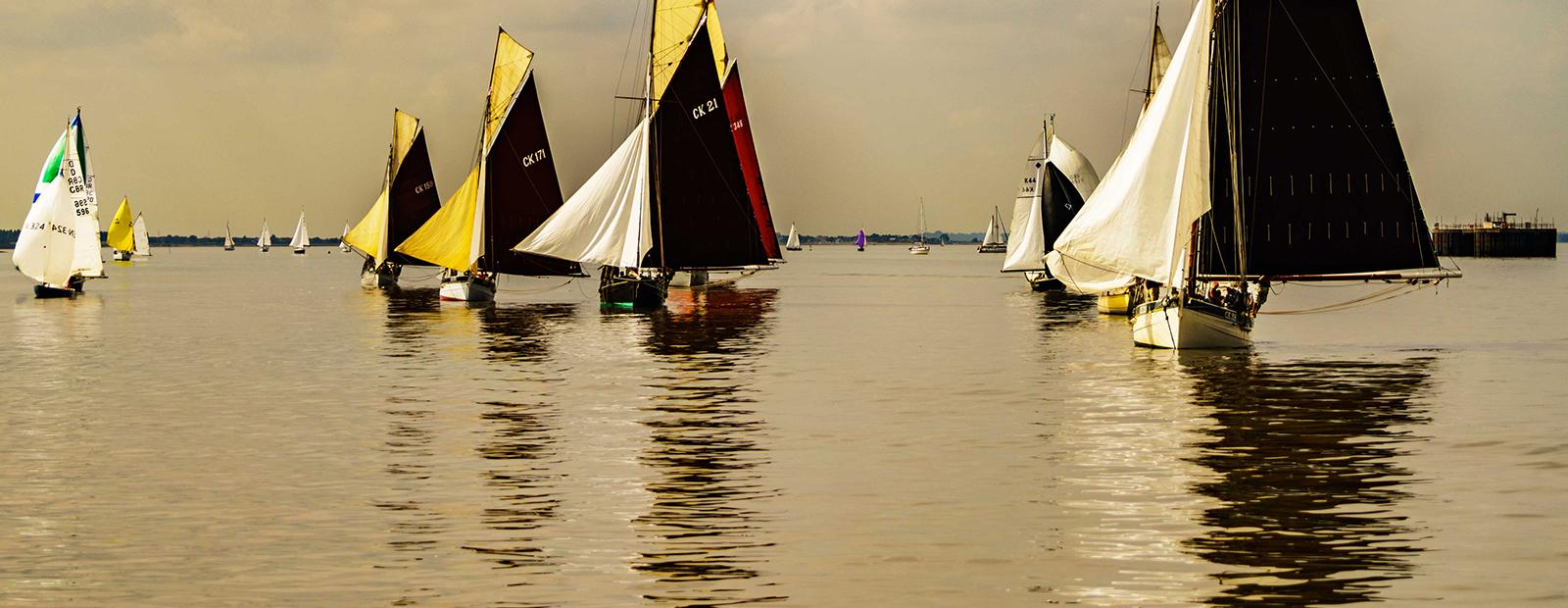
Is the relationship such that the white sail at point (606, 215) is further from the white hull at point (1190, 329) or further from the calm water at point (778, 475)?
the white hull at point (1190, 329)

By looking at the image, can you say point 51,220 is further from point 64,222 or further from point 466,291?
point 466,291

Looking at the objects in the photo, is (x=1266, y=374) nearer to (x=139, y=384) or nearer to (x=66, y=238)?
(x=139, y=384)

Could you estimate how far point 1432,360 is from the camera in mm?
55438

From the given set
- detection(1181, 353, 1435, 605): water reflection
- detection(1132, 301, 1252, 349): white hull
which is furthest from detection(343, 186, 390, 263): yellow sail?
detection(1181, 353, 1435, 605): water reflection

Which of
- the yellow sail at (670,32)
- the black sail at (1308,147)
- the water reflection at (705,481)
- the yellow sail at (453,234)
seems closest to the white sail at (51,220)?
the yellow sail at (453,234)

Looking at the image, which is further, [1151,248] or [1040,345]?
[1040,345]

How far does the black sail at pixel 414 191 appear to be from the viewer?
382 feet

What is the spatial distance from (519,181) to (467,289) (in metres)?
9.00

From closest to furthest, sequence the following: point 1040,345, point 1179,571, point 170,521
Answer: point 1179,571 → point 170,521 → point 1040,345

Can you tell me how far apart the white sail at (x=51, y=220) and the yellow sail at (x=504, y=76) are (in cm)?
2182

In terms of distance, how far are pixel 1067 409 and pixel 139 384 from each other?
956 inches

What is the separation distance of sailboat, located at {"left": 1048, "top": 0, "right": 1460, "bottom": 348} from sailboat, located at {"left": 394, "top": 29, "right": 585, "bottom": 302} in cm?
4288

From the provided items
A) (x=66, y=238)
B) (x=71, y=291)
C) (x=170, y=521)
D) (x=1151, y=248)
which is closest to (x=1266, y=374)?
(x=1151, y=248)

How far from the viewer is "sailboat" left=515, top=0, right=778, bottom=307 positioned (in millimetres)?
80688
